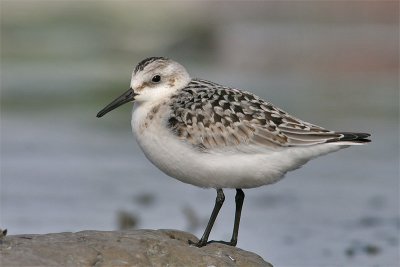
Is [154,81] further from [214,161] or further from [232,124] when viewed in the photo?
[214,161]

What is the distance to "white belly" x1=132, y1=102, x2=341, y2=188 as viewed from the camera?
7.34 metres

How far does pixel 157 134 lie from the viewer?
7.43 meters

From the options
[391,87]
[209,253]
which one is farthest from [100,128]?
[209,253]

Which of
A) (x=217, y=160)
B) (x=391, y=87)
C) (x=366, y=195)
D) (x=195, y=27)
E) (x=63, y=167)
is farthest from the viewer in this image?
(x=195, y=27)

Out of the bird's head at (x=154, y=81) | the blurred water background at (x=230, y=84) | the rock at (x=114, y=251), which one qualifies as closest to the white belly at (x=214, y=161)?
the bird's head at (x=154, y=81)

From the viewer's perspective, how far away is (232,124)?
7.50m

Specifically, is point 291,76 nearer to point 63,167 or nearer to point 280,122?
point 63,167

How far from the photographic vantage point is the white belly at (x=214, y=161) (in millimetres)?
7340

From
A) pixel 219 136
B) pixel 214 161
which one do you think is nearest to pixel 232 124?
pixel 219 136

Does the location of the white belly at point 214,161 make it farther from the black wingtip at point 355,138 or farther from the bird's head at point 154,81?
the bird's head at point 154,81

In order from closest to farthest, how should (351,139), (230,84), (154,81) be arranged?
1. (351,139)
2. (154,81)
3. (230,84)

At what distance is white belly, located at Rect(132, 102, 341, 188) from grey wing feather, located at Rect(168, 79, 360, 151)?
0.06 metres

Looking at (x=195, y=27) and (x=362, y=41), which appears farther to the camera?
(x=195, y=27)

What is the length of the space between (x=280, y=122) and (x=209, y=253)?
1.19m
